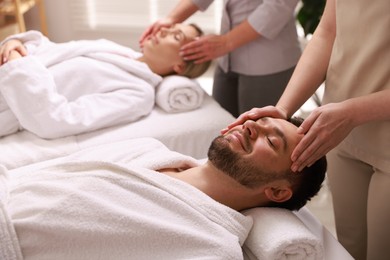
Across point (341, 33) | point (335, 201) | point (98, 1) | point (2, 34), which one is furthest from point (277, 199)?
point (98, 1)

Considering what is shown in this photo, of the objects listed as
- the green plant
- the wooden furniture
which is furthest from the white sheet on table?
the wooden furniture

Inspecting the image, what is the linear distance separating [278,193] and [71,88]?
1.10 m

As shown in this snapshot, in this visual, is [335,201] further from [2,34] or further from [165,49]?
[2,34]

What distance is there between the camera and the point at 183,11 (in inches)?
91.3

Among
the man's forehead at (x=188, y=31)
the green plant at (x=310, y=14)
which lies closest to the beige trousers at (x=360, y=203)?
the man's forehead at (x=188, y=31)

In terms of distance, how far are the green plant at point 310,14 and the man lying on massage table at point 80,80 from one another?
2.71ft

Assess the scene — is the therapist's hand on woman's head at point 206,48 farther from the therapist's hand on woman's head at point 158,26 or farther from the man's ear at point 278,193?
the man's ear at point 278,193

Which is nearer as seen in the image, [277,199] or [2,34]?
[277,199]

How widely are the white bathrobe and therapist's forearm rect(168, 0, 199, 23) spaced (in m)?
0.31

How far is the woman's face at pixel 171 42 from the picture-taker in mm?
2209

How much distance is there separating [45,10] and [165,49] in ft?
6.77

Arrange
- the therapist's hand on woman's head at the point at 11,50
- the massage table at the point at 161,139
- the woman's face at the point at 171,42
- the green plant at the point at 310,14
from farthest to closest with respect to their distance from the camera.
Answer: the green plant at the point at 310,14
the woman's face at the point at 171,42
the therapist's hand on woman's head at the point at 11,50
the massage table at the point at 161,139

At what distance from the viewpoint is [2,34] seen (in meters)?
3.16

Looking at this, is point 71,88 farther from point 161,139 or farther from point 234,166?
point 234,166
